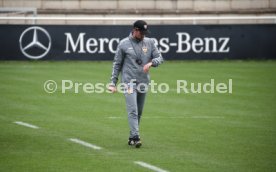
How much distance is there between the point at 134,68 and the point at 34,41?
55.3ft

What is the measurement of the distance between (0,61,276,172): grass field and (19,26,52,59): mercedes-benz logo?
3432 millimetres

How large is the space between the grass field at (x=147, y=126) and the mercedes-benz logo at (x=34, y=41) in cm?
343

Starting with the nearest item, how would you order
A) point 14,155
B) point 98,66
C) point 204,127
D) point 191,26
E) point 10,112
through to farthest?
point 14,155 < point 204,127 < point 10,112 < point 98,66 < point 191,26

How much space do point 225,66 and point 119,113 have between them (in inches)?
454

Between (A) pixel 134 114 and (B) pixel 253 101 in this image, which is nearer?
(A) pixel 134 114

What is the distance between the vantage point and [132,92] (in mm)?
13188

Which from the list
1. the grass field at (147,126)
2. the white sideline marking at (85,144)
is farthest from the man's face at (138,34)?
the white sideline marking at (85,144)

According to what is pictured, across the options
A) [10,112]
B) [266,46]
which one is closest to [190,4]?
[266,46]

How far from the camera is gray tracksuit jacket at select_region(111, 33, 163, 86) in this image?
13.3 m

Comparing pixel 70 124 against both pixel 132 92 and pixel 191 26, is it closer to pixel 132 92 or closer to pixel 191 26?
pixel 132 92

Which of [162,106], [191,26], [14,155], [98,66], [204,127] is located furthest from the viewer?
[191,26]

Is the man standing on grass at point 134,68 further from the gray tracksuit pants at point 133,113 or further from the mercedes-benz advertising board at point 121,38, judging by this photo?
the mercedes-benz advertising board at point 121,38

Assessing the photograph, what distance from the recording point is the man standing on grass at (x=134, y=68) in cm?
1318

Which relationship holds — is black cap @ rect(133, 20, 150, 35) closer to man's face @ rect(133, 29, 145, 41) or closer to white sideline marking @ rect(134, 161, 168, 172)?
man's face @ rect(133, 29, 145, 41)
